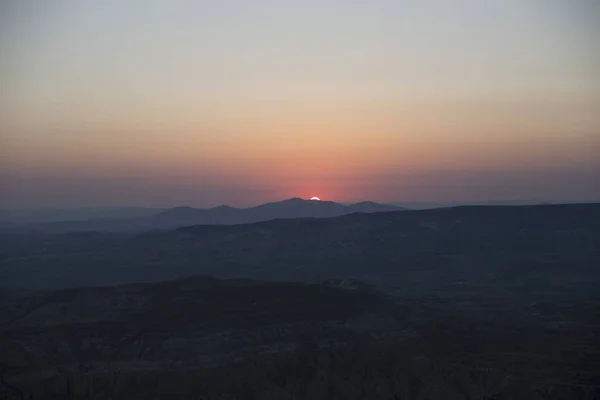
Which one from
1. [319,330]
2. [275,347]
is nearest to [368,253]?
[319,330]

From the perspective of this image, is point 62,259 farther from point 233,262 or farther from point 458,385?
point 458,385

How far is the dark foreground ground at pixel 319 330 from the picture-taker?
160 ft

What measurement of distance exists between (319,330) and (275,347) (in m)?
4.45

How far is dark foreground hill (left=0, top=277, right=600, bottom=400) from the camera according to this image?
48469 millimetres

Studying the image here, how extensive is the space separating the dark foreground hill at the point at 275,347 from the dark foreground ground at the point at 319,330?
119 millimetres

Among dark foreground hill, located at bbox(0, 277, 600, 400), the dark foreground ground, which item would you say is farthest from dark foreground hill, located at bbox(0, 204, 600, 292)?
dark foreground hill, located at bbox(0, 277, 600, 400)

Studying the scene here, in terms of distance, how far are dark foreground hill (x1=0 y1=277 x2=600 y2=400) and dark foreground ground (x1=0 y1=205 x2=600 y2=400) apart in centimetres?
12

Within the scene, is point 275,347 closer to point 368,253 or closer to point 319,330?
point 319,330

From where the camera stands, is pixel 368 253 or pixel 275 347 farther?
pixel 368 253

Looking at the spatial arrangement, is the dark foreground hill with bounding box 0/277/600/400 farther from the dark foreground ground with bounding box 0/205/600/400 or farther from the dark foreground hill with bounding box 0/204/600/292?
the dark foreground hill with bounding box 0/204/600/292

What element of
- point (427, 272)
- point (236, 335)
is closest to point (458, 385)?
point (236, 335)

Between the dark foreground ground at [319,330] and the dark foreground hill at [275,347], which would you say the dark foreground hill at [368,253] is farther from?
the dark foreground hill at [275,347]

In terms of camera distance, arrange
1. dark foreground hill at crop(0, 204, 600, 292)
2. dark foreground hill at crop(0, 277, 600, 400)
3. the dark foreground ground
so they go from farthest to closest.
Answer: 1. dark foreground hill at crop(0, 204, 600, 292)
2. the dark foreground ground
3. dark foreground hill at crop(0, 277, 600, 400)

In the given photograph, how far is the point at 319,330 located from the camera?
56.7 m
